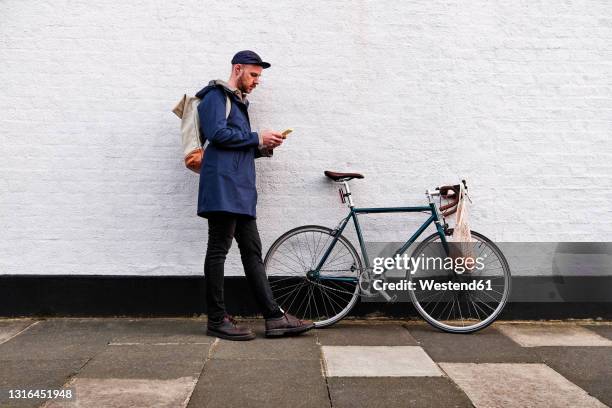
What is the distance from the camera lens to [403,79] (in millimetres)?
5273

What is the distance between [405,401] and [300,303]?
80.0 inches

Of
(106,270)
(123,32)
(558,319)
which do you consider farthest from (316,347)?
(123,32)

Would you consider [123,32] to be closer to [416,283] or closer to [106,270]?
[106,270]

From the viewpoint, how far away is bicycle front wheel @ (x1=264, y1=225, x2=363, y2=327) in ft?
16.9

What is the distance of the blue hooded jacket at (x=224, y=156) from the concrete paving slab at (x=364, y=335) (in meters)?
1.16

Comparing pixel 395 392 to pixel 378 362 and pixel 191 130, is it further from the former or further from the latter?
pixel 191 130

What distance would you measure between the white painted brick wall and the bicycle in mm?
241

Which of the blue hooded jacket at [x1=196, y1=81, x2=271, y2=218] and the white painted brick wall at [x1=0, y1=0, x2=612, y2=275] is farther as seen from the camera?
the white painted brick wall at [x1=0, y1=0, x2=612, y2=275]

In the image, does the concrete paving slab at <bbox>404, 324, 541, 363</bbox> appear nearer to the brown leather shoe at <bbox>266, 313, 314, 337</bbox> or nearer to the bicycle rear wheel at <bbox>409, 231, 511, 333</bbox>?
the bicycle rear wheel at <bbox>409, 231, 511, 333</bbox>

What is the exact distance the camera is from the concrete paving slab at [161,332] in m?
4.55

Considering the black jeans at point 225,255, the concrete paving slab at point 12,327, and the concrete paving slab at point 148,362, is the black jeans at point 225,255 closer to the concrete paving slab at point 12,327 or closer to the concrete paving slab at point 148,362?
the concrete paving slab at point 148,362

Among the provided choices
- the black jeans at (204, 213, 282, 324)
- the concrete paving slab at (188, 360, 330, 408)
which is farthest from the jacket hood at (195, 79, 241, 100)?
the concrete paving slab at (188, 360, 330, 408)

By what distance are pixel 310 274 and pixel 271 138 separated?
1.24 meters

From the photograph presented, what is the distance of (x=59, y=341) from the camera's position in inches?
178
